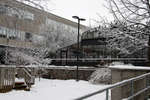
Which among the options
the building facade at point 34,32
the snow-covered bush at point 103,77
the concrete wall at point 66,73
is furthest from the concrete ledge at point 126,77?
the building facade at point 34,32

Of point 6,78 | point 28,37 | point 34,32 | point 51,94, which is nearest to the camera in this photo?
point 51,94

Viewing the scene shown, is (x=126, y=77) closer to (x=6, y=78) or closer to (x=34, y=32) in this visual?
(x=6, y=78)

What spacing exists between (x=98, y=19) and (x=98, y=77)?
4544mm

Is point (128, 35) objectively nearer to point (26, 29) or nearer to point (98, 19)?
point (98, 19)

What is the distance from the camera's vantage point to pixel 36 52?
73.1ft

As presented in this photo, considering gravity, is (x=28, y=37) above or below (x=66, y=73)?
above

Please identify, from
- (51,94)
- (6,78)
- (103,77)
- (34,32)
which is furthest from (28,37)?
(51,94)

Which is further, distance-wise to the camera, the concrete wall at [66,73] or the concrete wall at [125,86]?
the concrete wall at [66,73]

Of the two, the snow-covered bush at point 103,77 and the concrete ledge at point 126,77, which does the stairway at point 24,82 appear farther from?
the concrete ledge at point 126,77

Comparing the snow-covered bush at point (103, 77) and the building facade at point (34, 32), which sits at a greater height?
the building facade at point (34, 32)

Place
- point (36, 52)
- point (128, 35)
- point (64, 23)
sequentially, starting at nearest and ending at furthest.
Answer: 1. point (128, 35)
2. point (36, 52)
3. point (64, 23)

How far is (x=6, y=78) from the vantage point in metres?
10.8

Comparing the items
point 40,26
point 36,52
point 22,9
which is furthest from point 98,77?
point 40,26

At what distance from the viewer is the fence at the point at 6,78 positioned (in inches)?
411
